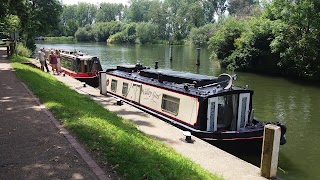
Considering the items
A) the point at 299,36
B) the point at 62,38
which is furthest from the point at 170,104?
the point at 62,38

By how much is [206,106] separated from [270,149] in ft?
11.5

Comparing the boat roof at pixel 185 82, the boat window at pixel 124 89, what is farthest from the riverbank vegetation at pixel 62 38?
the boat roof at pixel 185 82

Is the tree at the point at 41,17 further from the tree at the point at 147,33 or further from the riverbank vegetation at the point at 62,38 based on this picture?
the riverbank vegetation at the point at 62,38

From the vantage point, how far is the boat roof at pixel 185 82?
35.8ft

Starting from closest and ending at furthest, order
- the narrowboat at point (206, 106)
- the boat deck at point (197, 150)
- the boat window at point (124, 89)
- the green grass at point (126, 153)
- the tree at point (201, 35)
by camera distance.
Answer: the green grass at point (126, 153), the boat deck at point (197, 150), the narrowboat at point (206, 106), the boat window at point (124, 89), the tree at point (201, 35)

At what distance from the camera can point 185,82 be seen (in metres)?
12.8

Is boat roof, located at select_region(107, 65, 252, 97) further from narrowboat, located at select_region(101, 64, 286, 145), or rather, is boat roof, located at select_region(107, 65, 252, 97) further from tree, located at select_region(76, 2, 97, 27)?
tree, located at select_region(76, 2, 97, 27)

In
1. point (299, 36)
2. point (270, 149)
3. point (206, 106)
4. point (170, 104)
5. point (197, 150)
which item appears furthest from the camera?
point (299, 36)

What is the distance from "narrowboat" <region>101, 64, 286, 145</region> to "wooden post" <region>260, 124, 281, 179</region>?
282 cm

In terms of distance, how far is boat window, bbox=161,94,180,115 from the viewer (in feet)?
39.1

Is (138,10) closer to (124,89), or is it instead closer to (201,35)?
(201,35)

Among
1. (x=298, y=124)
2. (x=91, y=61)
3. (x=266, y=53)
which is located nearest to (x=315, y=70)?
(x=266, y=53)

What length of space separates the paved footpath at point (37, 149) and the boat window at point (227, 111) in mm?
5421

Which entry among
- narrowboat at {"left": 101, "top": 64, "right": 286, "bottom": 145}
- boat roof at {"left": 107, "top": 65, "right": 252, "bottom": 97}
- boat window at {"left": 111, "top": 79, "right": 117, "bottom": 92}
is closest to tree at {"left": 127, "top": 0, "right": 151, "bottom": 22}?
boat window at {"left": 111, "top": 79, "right": 117, "bottom": 92}
